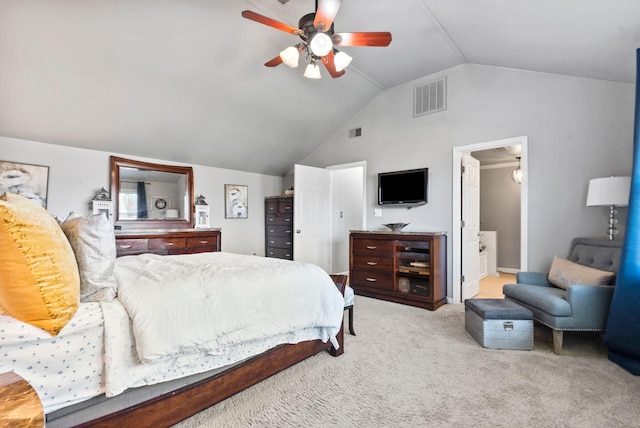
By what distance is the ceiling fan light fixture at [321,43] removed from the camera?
2247 millimetres

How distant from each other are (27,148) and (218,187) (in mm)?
2450

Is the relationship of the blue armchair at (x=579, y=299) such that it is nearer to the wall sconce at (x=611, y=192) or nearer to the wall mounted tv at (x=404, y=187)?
the wall sconce at (x=611, y=192)

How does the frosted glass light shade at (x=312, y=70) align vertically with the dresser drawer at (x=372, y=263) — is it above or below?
above

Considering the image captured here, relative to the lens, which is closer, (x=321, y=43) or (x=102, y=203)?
(x=321, y=43)

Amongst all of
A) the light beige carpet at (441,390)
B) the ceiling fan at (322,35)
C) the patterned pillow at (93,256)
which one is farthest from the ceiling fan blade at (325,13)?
the light beige carpet at (441,390)

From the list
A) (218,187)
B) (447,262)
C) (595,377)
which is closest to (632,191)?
(595,377)

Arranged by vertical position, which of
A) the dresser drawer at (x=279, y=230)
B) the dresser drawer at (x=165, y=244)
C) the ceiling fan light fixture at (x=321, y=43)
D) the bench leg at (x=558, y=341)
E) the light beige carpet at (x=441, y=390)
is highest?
the ceiling fan light fixture at (x=321, y=43)

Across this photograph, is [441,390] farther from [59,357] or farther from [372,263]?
[372,263]

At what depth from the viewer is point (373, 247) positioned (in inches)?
165

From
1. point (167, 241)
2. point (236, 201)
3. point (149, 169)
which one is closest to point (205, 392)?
point (167, 241)

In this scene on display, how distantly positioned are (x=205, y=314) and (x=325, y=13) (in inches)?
85.3

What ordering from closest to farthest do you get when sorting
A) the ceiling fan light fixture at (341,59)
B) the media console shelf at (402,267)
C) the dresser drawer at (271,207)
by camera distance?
the ceiling fan light fixture at (341,59) → the media console shelf at (402,267) → the dresser drawer at (271,207)

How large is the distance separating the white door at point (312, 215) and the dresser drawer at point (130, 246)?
2.21 m

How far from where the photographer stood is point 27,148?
348 cm
